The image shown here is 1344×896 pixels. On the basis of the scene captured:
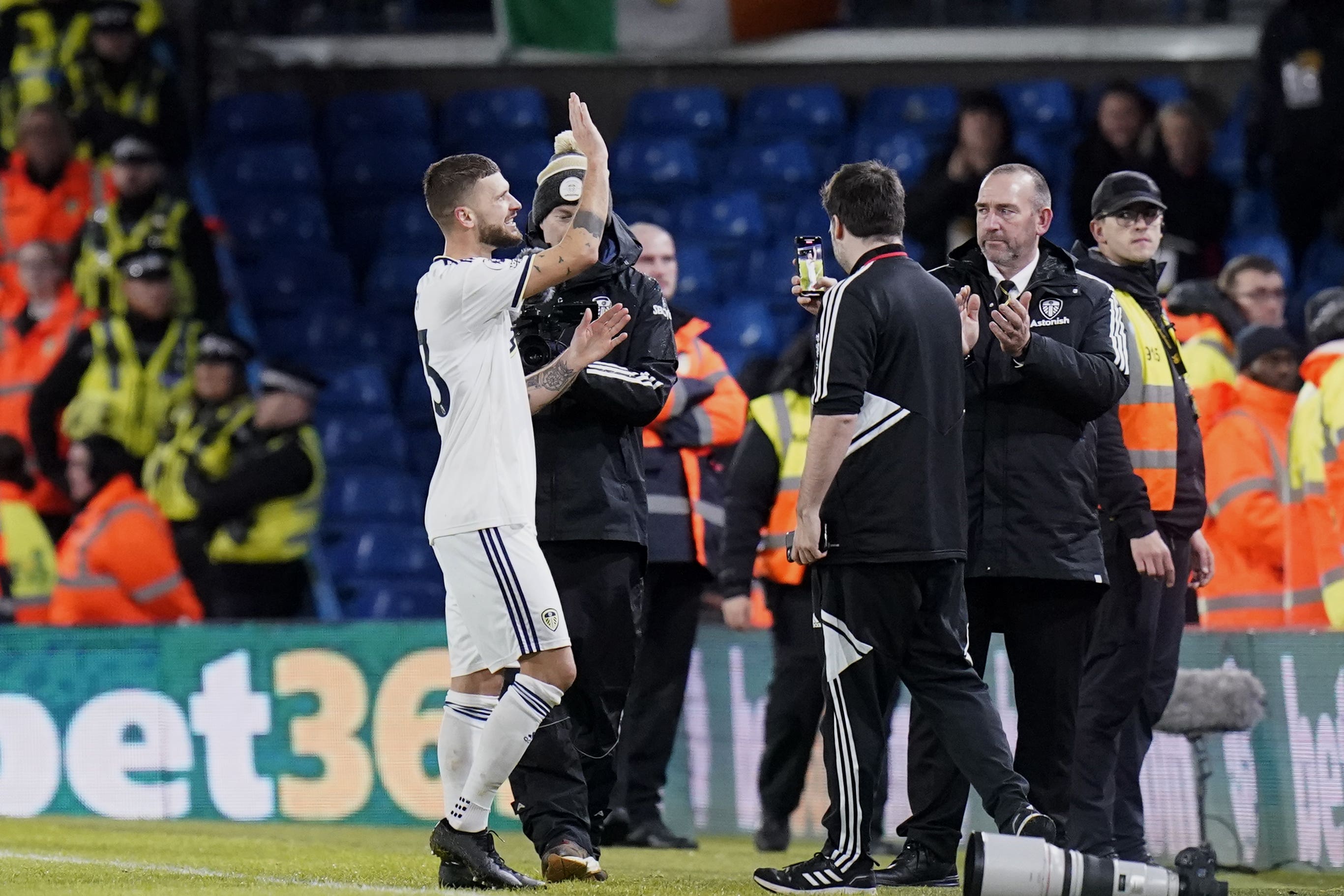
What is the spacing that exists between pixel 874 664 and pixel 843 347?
2.95 feet

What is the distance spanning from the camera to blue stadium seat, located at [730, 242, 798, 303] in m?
13.7

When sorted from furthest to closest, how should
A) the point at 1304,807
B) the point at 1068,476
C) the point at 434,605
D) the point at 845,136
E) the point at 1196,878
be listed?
the point at 845,136
the point at 434,605
the point at 1304,807
the point at 1068,476
the point at 1196,878

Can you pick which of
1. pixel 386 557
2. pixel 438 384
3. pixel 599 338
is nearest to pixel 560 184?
pixel 599 338

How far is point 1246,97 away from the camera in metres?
13.7

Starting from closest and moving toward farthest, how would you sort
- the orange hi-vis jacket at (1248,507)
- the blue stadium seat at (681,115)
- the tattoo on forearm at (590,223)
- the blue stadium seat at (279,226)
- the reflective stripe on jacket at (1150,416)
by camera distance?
the tattoo on forearm at (590,223)
the reflective stripe on jacket at (1150,416)
the orange hi-vis jacket at (1248,507)
the blue stadium seat at (279,226)
the blue stadium seat at (681,115)

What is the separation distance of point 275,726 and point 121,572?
1738mm

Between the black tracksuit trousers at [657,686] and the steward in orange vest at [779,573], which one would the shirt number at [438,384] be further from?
the steward in orange vest at [779,573]

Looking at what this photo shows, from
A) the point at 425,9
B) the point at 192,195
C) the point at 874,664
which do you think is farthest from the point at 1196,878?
the point at 425,9

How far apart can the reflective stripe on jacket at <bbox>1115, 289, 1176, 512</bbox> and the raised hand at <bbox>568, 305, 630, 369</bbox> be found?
1.78 m

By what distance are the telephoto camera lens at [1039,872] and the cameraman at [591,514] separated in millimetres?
1332

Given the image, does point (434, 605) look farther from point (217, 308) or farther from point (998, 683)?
point (998, 683)

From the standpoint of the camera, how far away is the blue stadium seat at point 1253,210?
13086 mm

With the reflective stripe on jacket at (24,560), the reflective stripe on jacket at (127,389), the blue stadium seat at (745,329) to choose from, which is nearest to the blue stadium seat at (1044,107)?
the blue stadium seat at (745,329)

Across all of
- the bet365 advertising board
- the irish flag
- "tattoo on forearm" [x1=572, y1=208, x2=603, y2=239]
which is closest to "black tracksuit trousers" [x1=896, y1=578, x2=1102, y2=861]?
"tattoo on forearm" [x1=572, y1=208, x2=603, y2=239]
